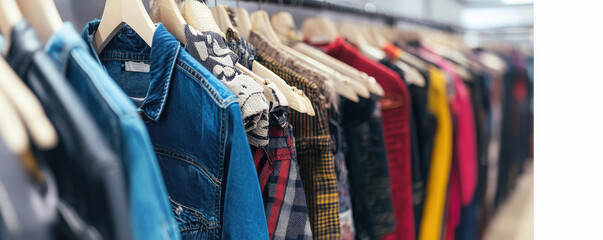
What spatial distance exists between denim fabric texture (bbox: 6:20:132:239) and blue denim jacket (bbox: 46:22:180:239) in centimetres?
3

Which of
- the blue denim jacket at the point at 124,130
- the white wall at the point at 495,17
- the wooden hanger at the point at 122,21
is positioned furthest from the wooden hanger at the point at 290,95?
the white wall at the point at 495,17

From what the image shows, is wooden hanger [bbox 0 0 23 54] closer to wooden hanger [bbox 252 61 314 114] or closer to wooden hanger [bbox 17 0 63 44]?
wooden hanger [bbox 17 0 63 44]

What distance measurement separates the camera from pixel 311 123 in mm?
829

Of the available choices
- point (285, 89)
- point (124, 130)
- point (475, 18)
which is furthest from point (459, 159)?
point (475, 18)

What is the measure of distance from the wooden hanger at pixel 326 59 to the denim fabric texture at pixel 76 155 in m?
0.67

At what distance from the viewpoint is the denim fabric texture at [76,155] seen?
35cm

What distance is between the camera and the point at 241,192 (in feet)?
2.01

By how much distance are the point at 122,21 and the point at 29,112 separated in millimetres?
409

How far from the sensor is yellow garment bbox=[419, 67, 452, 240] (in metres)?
1.31

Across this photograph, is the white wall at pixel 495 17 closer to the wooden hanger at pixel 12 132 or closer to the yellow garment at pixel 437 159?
the yellow garment at pixel 437 159

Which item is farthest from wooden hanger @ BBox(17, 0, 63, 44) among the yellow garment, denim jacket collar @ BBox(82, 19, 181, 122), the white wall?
the white wall

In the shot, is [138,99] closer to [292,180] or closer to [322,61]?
[292,180]

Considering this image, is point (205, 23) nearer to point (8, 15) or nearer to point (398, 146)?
point (8, 15)

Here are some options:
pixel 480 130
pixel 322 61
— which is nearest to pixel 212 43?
pixel 322 61
